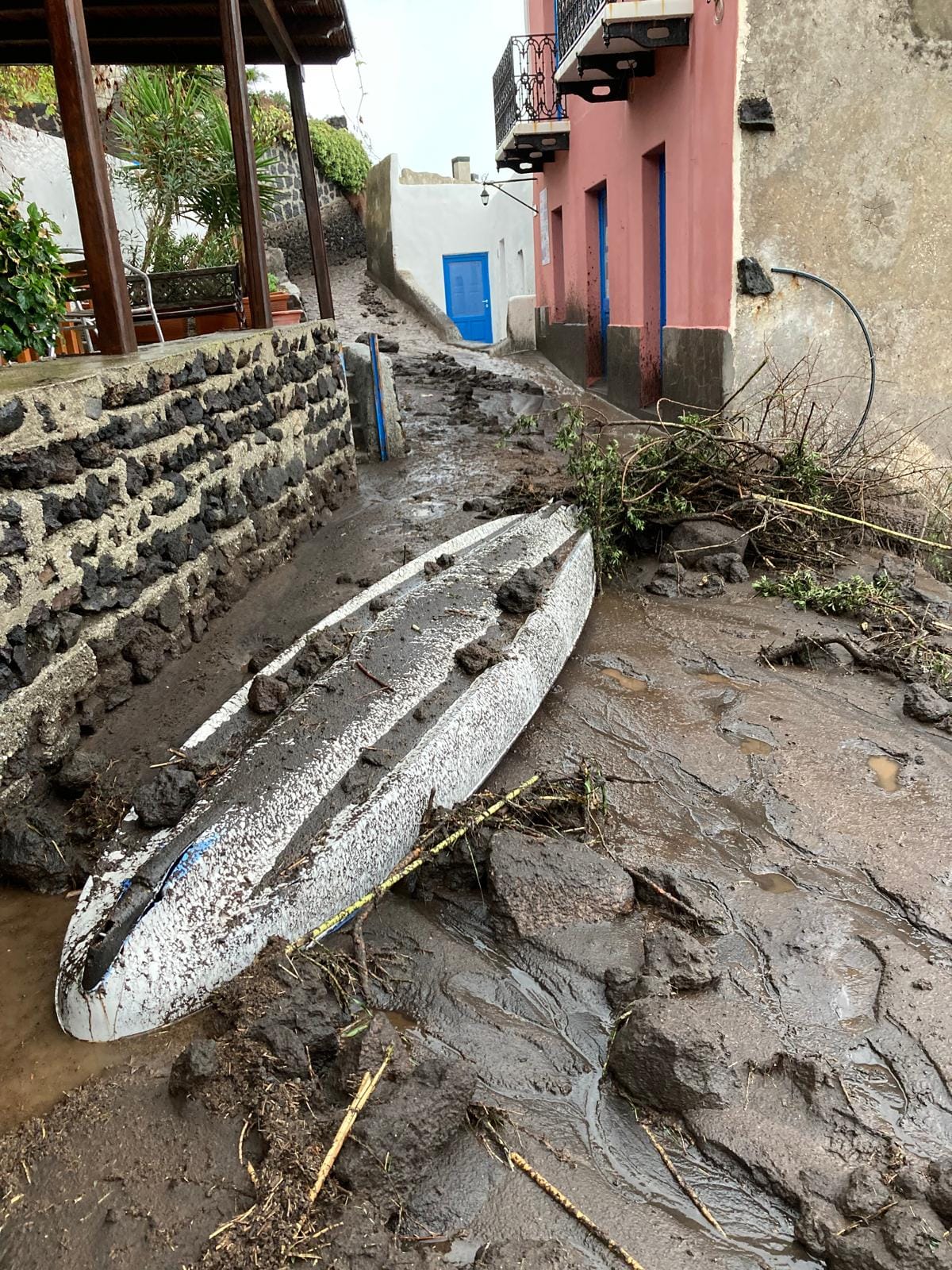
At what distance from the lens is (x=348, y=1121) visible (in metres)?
2.02

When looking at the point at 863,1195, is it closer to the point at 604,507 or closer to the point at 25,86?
the point at 604,507

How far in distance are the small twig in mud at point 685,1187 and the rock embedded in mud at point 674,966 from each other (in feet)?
1.26

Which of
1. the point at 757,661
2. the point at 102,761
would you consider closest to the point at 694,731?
the point at 757,661

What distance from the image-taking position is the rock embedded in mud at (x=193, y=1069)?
216 centimetres

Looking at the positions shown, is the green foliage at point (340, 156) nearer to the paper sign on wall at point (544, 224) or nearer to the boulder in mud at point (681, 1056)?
the paper sign on wall at point (544, 224)

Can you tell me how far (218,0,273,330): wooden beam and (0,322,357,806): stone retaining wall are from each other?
0.85ft

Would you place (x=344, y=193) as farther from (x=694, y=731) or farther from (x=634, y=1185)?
(x=634, y=1185)

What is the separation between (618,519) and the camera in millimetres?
5641

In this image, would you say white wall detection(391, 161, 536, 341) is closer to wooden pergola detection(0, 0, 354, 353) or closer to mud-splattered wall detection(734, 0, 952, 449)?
wooden pergola detection(0, 0, 354, 353)

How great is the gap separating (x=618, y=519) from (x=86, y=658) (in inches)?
129

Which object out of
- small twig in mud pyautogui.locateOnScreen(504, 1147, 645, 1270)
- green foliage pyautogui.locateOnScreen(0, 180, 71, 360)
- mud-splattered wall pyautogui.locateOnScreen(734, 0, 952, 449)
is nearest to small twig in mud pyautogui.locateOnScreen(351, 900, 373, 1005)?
small twig in mud pyautogui.locateOnScreen(504, 1147, 645, 1270)

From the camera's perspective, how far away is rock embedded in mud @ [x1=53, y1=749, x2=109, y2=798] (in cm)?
314

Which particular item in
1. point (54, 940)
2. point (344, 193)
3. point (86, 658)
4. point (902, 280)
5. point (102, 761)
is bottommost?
point (54, 940)

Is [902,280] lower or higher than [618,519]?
higher
